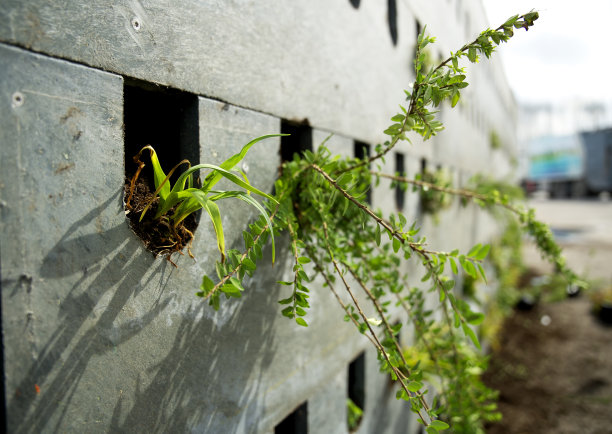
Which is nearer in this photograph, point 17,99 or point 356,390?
point 17,99

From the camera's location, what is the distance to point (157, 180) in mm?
1099

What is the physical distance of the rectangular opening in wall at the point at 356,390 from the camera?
258 centimetres

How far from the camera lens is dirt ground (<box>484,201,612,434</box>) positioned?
490 centimetres

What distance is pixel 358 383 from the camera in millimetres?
2711

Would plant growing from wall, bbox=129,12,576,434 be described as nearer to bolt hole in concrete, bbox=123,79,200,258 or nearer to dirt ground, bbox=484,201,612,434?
bolt hole in concrete, bbox=123,79,200,258

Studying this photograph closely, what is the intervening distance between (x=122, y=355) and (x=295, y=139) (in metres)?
1.23

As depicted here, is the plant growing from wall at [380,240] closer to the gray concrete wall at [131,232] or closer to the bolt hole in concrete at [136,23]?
the gray concrete wall at [131,232]

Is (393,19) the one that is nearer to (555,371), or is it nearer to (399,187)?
(399,187)

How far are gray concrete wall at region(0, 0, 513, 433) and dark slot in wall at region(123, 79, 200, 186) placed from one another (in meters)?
0.04

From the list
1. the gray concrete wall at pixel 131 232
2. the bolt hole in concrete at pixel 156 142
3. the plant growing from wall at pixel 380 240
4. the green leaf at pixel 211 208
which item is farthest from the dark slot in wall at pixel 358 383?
the green leaf at pixel 211 208

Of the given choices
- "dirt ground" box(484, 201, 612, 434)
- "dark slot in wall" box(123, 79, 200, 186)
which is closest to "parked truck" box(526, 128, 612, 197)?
"dirt ground" box(484, 201, 612, 434)

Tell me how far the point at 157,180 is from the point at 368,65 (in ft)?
6.06

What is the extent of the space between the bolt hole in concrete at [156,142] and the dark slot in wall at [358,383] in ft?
5.87

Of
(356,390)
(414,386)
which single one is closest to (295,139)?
(414,386)
